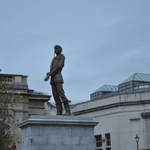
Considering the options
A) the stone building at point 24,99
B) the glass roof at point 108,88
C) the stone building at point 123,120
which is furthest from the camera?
the glass roof at point 108,88

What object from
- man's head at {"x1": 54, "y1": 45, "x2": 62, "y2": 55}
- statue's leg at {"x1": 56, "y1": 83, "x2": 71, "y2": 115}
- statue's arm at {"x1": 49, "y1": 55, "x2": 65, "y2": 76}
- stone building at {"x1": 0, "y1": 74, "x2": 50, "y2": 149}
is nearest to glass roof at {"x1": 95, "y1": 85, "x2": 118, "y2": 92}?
stone building at {"x1": 0, "y1": 74, "x2": 50, "y2": 149}

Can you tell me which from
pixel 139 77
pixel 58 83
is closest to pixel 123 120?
pixel 139 77

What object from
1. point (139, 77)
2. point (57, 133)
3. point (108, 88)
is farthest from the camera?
point (108, 88)

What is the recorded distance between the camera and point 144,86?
73.3 m

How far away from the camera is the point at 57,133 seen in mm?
23453

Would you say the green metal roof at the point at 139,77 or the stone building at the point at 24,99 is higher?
the green metal roof at the point at 139,77

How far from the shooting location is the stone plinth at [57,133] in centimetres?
2292

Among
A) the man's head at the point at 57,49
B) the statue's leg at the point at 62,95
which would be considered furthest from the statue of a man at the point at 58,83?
the man's head at the point at 57,49

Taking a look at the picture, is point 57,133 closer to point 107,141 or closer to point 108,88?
point 107,141

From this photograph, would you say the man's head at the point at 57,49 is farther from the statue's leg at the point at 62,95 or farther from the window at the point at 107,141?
the window at the point at 107,141

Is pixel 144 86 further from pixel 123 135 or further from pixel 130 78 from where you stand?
pixel 123 135

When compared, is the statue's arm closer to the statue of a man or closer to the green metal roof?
the statue of a man

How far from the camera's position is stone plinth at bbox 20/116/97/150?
75.2 feet

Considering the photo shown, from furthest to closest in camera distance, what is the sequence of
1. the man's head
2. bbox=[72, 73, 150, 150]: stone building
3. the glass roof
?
the glass roof → bbox=[72, 73, 150, 150]: stone building → the man's head
